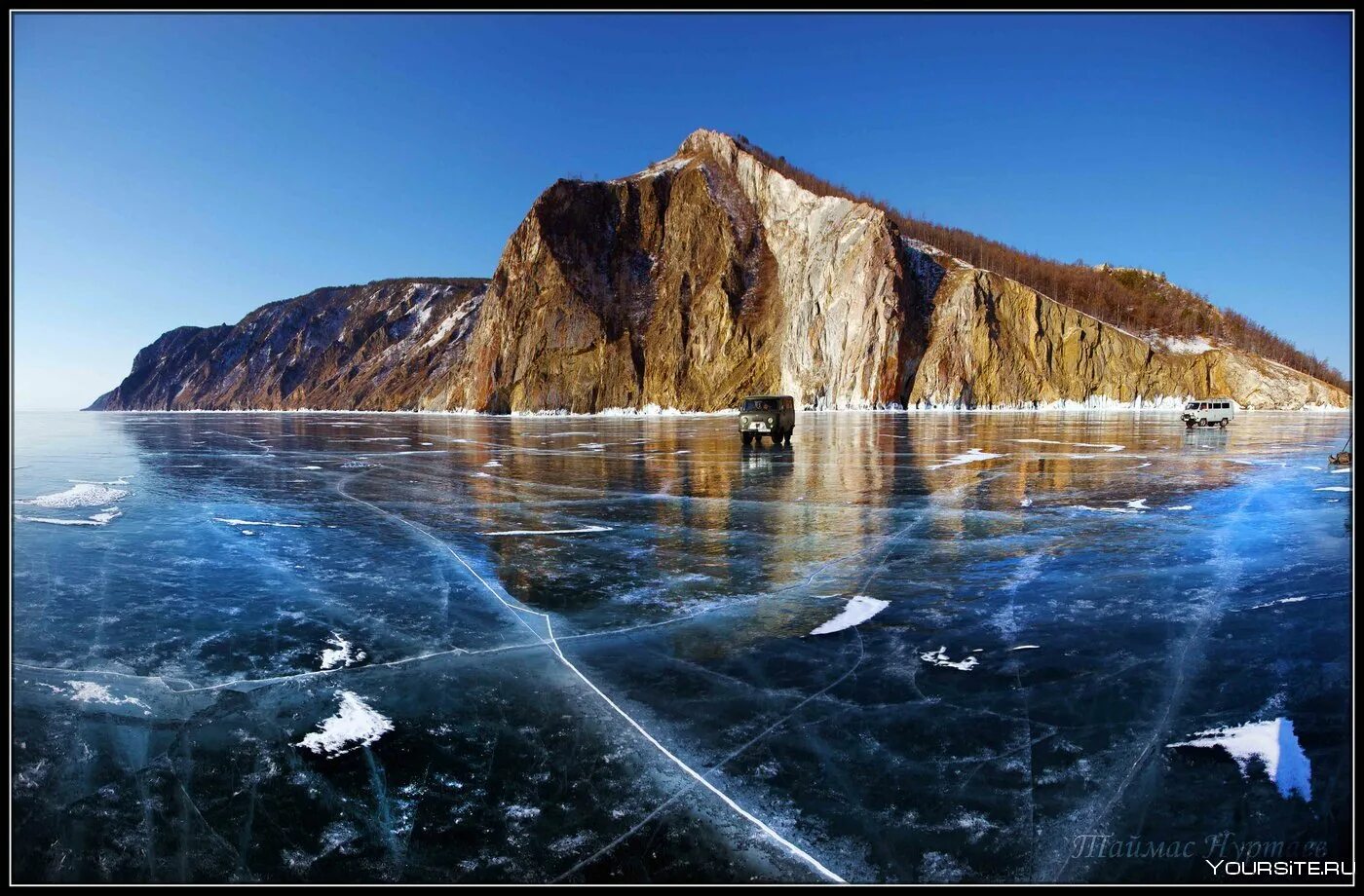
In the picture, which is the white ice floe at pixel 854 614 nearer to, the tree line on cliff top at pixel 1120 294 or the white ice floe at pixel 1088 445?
the white ice floe at pixel 1088 445

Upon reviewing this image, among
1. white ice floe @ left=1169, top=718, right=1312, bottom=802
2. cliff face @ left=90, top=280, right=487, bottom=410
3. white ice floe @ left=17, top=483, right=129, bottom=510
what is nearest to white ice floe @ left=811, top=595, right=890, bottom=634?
white ice floe @ left=1169, top=718, right=1312, bottom=802

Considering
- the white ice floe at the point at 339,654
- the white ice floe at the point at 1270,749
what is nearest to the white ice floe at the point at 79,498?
the white ice floe at the point at 339,654

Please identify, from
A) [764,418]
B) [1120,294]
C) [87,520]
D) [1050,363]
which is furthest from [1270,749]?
[1120,294]

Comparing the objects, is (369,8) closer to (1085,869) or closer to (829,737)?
(829,737)

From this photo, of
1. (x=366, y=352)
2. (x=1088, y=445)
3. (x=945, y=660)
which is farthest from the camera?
(x=366, y=352)

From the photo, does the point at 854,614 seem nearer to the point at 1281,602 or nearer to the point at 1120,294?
the point at 1281,602

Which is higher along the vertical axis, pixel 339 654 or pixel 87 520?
pixel 87 520

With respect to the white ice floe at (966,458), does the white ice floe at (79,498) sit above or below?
below
